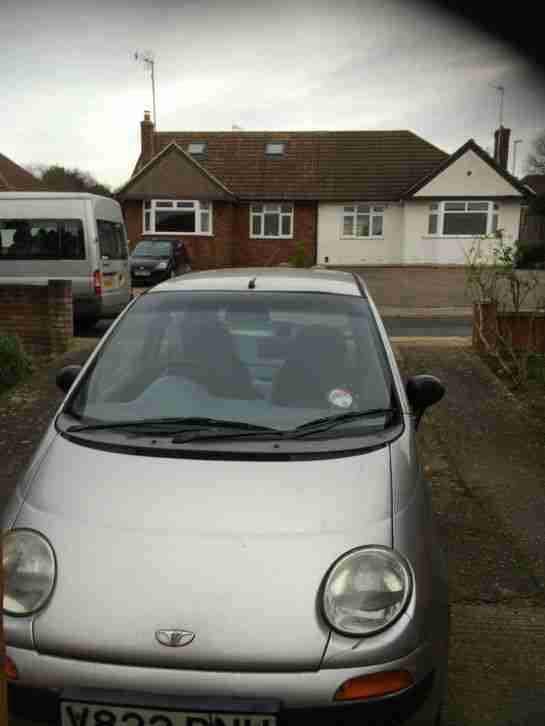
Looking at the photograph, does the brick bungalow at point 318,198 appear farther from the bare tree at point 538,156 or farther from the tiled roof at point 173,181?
the bare tree at point 538,156

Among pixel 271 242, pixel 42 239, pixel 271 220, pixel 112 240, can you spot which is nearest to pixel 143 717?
pixel 42 239

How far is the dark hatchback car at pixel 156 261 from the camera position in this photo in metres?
22.8

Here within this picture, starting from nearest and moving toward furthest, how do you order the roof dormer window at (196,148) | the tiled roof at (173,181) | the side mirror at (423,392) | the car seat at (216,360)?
the car seat at (216,360)
the side mirror at (423,392)
the tiled roof at (173,181)
the roof dormer window at (196,148)

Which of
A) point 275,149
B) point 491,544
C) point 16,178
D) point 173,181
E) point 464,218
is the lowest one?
point 491,544

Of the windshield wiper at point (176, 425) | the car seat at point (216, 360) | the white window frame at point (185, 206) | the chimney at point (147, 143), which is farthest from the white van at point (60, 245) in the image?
the chimney at point (147, 143)

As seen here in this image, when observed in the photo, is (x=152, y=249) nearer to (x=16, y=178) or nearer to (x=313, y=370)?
(x=16, y=178)

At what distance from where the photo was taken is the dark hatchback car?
22844mm

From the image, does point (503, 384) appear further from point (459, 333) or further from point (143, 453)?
point (143, 453)

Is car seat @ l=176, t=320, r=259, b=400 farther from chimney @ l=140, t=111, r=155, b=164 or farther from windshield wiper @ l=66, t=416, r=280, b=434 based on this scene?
chimney @ l=140, t=111, r=155, b=164

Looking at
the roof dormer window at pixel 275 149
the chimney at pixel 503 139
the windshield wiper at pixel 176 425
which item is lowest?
the windshield wiper at pixel 176 425

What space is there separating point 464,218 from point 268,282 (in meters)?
27.5

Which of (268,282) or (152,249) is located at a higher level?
(268,282)

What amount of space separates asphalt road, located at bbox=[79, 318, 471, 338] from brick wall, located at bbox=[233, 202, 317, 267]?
17.1 m

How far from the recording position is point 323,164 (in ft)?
105
